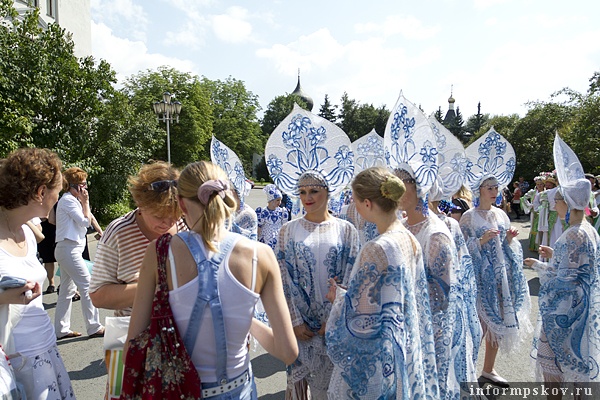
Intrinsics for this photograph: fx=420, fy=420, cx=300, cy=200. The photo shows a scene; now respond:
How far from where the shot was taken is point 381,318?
2.27 meters

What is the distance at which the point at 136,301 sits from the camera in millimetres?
1548

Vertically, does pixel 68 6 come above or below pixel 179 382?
above

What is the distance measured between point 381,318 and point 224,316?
3.34ft

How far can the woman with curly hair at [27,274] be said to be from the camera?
6.47ft

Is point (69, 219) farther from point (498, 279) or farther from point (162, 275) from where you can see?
point (498, 279)

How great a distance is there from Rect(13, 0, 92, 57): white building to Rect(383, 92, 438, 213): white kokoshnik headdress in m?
20.6

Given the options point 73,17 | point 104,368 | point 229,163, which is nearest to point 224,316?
point 104,368

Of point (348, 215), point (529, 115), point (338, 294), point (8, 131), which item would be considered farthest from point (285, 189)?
point (529, 115)

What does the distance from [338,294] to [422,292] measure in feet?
1.68

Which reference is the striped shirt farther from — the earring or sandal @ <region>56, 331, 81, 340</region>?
sandal @ <region>56, 331, 81, 340</region>

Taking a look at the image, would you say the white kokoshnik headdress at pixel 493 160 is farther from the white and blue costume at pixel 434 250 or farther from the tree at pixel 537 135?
the tree at pixel 537 135

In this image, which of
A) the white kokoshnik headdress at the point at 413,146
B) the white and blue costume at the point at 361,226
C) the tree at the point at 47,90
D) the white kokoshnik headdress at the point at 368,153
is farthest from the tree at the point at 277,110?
the white kokoshnik headdress at the point at 413,146

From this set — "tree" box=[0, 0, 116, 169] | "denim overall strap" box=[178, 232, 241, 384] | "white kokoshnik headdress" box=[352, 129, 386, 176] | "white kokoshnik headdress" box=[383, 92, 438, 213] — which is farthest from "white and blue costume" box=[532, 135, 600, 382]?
"tree" box=[0, 0, 116, 169]

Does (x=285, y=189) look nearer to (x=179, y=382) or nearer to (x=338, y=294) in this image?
(x=338, y=294)
